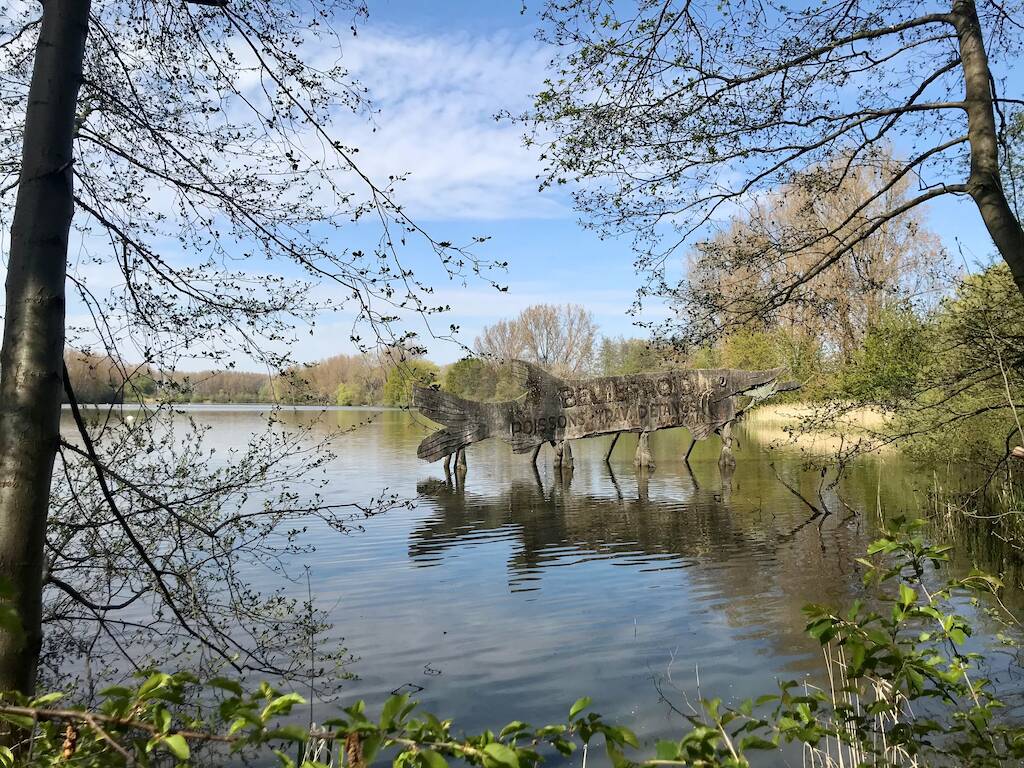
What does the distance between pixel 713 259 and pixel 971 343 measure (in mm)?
3361

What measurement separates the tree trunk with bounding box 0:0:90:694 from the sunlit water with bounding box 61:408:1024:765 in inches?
112

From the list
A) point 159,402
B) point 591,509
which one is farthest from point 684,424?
point 159,402

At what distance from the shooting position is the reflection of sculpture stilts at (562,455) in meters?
24.3

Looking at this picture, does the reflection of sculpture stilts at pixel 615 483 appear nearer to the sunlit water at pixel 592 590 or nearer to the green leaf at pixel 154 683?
the sunlit water at pixel 592 590

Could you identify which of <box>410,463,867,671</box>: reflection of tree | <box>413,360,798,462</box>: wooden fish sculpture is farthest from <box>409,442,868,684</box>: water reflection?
<box>413,360,798,462</box>: wooden fish sculpture

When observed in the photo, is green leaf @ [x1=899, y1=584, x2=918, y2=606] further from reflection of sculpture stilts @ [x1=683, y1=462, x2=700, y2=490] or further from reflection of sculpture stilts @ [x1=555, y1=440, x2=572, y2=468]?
reflection of sculpture stilts @ [x1=555, y1=440, x2=572, y2=468]

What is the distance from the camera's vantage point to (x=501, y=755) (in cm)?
133

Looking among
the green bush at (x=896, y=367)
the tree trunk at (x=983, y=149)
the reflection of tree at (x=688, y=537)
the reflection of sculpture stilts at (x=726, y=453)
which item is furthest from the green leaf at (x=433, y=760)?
the reflection of sculpture stilts at (x=726, y=453)

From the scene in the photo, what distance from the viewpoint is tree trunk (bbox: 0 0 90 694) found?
2.66 metres

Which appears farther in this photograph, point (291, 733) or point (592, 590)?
point (592, 590)

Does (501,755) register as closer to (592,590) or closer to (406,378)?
(406,378)

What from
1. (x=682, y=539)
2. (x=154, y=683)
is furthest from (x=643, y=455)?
(x=154, y=683)

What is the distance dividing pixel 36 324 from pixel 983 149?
22.0 ft

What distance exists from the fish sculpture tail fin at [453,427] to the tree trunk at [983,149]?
17.9 meters
